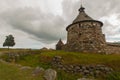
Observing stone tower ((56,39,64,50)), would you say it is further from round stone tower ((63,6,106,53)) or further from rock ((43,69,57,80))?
rock ((43,69,57,80))

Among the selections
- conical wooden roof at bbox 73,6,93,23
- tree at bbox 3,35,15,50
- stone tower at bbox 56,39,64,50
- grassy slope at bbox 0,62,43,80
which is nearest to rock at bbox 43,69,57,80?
grassy slope at bbox 0,62,43,80

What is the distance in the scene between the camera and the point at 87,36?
1388 inches

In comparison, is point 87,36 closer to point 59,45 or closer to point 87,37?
point 87,37

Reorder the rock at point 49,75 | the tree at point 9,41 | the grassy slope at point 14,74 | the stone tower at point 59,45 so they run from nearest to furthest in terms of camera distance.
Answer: the grassy slope at point 14,74
the rock at point 49,75
the tree at point 9,41
the stone tower at point 59,45

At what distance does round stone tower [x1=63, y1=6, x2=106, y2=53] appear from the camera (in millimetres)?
34719

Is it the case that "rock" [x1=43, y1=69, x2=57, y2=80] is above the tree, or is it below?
below

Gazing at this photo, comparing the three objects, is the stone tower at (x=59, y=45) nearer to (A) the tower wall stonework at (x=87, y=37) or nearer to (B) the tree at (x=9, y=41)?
(B) the tree at (x=9, y=41)

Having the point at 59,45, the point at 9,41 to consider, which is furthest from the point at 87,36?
the point at 9,41

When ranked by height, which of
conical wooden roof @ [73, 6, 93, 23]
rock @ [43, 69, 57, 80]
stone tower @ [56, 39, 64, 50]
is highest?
conical wooden roof @ [73, 6, 93, 23]

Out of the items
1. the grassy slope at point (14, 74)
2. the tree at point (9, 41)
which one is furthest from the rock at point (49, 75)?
the tree at point (9, 41)

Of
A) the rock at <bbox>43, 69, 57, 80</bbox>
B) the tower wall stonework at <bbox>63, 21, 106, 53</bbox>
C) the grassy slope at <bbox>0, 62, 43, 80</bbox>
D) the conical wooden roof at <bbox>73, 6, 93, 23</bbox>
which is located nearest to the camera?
the grassy slope at <bbox>0, 62, 43, 80</bbox>

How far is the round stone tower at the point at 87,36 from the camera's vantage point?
114ft

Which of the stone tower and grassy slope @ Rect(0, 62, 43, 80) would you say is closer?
grassy slope @ Rect(0, 62, 43, 80)

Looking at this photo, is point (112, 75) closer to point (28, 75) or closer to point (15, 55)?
point (28, 75)
